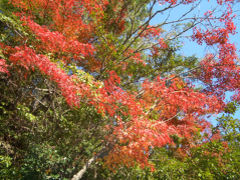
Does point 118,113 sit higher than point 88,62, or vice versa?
point 88,62

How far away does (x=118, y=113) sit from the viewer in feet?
17.5

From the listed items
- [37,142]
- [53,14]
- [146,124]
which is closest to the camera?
[146,124]

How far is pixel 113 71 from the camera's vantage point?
21.8ft

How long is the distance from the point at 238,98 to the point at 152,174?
15.3ft

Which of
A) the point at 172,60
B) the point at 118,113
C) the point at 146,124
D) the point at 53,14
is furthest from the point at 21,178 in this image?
the point at 172,60

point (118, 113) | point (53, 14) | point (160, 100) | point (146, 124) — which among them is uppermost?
point (53, 14)

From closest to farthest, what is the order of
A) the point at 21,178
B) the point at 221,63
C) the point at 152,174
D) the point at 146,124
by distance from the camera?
1. the point at 146,124
2. the point at 21,178
3. the point at 152,174
4. the point at 221,63

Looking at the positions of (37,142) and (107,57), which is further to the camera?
(107,57)

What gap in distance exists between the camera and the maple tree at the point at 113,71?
4.54 m

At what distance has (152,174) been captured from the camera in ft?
19.9

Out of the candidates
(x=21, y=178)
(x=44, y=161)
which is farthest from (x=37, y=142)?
(x=21, y=178)

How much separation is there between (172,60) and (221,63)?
6.28 feet

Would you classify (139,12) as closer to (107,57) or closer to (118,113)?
(107,57)

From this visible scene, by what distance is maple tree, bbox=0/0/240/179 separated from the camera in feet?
14.9
